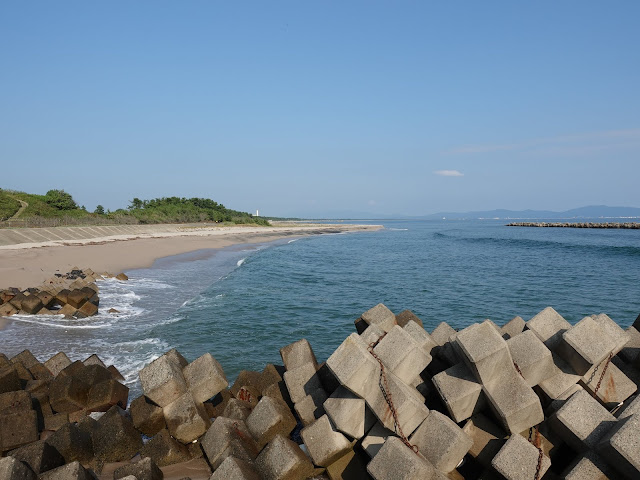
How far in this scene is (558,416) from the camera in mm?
4844

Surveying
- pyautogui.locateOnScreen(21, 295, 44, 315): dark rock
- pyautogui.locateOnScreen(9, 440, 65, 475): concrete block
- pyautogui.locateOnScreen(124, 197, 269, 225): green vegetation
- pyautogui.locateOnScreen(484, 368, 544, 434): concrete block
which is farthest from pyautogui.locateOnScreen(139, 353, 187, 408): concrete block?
pyautogui.locateOnScreen(124, 197, 269, 225): green vegetation

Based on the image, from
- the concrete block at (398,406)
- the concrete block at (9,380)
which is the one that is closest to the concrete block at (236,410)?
the concrete block at (398,406)

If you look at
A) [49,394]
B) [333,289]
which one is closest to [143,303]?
[333,289]

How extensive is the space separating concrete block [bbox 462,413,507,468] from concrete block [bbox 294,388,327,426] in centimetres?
189

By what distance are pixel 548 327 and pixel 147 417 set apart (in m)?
5.50

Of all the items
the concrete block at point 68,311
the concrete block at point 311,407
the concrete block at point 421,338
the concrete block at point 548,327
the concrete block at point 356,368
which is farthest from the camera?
the concrete block at point 68,311

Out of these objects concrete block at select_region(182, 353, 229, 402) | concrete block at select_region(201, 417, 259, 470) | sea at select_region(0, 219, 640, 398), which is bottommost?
sea at select_region(0, 219, 640, 398)

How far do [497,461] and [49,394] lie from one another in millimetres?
6367

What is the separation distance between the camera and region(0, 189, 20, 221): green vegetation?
5176cm

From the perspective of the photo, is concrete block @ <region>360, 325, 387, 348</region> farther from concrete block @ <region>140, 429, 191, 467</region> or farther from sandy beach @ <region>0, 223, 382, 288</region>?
sandy beach @ <region>0, 223, 382, 288</region>

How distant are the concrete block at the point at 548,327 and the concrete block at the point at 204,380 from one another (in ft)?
14.2

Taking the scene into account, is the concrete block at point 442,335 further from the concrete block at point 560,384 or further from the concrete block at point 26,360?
the concrete block at point 26,360

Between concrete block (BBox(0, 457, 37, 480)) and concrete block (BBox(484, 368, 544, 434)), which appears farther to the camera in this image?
concrete block (BBox(484, 368, 544, 434))

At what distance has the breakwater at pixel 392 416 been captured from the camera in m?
4.68
